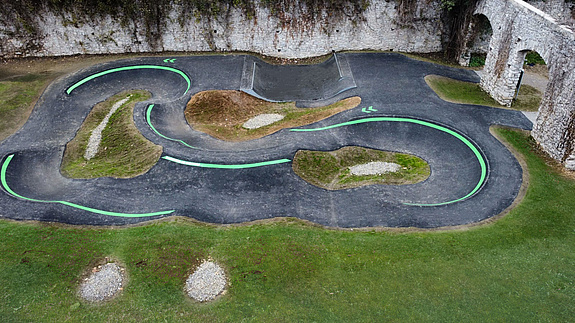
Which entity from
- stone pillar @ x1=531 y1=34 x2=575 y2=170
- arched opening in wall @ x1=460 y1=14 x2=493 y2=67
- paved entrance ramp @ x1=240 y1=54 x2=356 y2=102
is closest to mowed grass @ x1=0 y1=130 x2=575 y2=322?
stone pillar @ x1=531 y1=34 x2=575 y2=170

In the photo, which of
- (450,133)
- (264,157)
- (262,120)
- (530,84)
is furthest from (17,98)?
(530,84)

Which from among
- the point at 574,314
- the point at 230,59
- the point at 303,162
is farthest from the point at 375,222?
the point at 230,59

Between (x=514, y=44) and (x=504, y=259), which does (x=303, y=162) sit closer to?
(x=504, y=259)

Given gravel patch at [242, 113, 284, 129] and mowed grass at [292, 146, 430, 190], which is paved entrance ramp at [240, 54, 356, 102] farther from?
mowed grass at [292, 146, 430, 190]

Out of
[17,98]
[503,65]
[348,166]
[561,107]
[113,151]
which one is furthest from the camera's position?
[17,98]

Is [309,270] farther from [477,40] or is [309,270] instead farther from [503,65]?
[477,40]

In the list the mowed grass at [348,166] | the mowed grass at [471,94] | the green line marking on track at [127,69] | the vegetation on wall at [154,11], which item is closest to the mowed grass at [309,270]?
the mowed grass at [348,166]
